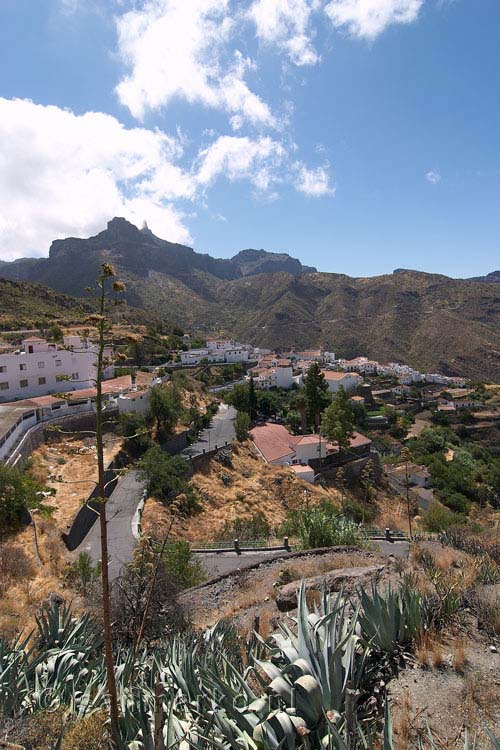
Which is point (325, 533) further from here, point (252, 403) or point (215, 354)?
point (215, 354)

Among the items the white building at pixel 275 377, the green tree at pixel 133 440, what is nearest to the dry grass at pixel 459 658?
the green tree at pixel 133 440

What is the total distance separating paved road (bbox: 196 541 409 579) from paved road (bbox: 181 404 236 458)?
11.3 metres

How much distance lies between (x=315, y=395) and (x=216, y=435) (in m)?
9.44

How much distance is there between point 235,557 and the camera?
11430mm

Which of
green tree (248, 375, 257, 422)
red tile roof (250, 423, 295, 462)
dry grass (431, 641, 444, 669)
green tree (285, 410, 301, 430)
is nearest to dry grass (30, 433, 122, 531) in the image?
red tile roof (250, 423, 295, 462)

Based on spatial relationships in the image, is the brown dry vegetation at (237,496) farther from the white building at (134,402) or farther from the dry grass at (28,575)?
the white building at (134,402)

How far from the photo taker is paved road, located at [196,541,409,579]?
34.8 ft

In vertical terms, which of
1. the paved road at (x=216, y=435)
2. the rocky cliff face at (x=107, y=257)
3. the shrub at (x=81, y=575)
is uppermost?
the rocky cliff face at (x=107, y=257)

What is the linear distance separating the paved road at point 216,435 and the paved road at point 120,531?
4.94 m

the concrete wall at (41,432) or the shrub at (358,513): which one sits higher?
the concrete wall at (41,432)

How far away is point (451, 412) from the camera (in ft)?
166

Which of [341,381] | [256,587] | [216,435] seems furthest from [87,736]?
[341,381]

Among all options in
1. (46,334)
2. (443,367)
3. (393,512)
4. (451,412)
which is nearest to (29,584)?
(393,512)

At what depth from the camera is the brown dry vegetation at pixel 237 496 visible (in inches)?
631
